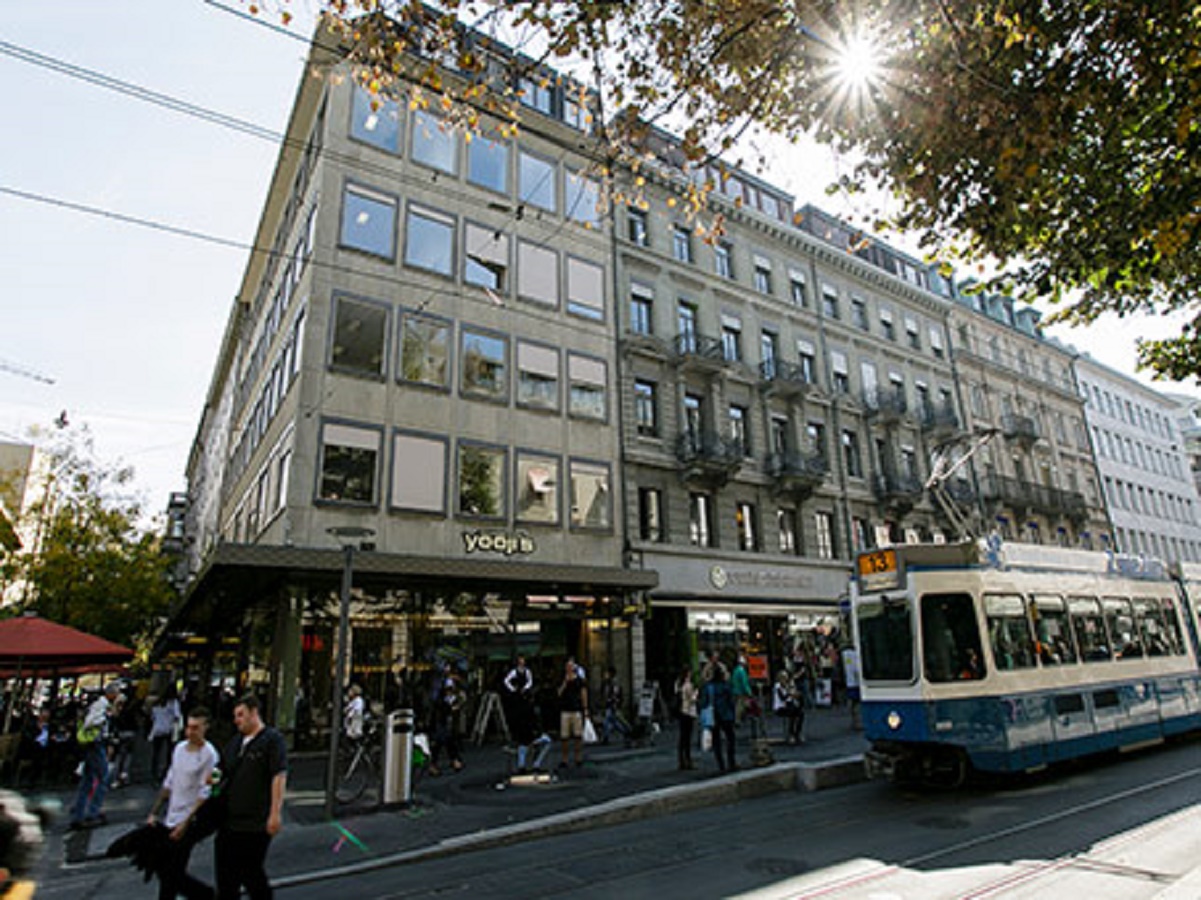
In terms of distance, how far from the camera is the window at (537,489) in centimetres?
1991

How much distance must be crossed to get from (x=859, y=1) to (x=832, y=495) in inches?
920

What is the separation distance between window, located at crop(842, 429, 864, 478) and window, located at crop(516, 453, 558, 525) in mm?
14243

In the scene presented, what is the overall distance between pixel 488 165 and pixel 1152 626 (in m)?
20.3

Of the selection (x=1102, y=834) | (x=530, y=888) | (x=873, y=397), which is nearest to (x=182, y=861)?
(x=530, y=888)

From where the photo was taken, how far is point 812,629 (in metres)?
25.1

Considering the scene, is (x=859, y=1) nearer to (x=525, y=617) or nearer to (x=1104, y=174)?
(x=1104, y=174)

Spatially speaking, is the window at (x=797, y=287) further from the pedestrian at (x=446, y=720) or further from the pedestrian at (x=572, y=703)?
the pedestrian at (x=446, y=720)

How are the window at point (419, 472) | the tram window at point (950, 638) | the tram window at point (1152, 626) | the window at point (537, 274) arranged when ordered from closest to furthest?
the tram window at point (950, 638) → the tram window at point (1152, 626) → the window at point (419, 472) → the window at point (537, 274)

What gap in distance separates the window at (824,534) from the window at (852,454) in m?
2.68

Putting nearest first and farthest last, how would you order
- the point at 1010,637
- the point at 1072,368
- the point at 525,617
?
the point at 1010,637 < the point at 525,617 < the point at 1072,368

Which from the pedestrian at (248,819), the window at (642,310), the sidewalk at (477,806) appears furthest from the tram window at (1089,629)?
the window at (642,310)

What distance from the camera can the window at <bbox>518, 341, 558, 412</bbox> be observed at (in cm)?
2089

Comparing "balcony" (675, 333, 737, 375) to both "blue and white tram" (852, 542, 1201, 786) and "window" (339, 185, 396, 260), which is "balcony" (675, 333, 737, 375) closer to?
"window" (339, 185, 396, 260)

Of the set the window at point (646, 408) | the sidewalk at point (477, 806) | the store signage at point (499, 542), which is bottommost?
the sidewalk at point (477, 806)
